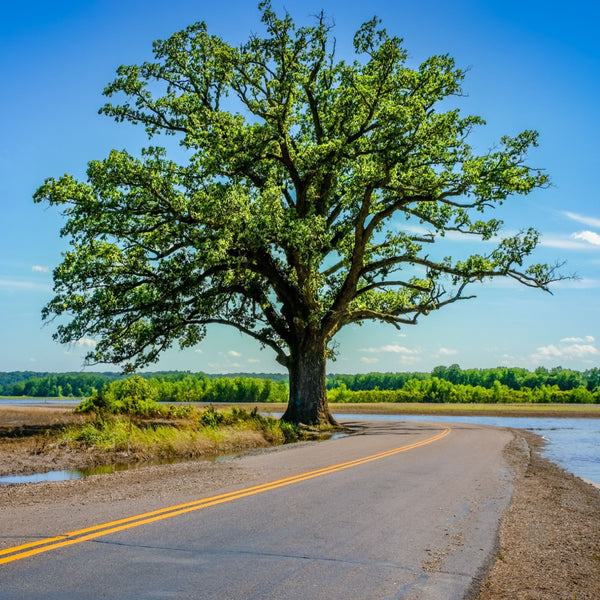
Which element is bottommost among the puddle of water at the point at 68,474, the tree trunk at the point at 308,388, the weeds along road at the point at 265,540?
the puddle of water at the point at 68,474

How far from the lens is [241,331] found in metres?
29.6

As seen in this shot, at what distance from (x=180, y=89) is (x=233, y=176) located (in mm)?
4596

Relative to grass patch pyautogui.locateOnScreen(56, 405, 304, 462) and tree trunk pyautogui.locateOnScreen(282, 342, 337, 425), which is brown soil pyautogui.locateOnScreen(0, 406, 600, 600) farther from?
tree trunk pyautogui.locateOnScreen(282, 342, 337, 425)

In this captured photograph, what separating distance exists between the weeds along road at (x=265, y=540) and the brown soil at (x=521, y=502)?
0.24 m

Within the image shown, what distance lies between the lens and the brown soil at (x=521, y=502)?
6.03 m

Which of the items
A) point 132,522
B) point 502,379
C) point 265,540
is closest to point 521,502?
point 265,540

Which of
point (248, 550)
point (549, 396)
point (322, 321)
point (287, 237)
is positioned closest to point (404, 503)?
point (248, 550)

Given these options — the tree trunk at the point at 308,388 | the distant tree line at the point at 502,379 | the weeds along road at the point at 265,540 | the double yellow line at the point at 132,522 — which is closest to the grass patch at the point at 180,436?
the tree trunk at the point at 308,388

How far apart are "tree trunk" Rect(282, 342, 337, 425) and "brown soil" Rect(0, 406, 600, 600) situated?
1043cm

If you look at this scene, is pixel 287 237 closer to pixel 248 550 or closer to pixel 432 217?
pixel 432 217

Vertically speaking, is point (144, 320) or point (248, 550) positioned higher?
point (144, 320)

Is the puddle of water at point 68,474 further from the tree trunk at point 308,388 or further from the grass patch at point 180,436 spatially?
the tree trunk at point 308,388

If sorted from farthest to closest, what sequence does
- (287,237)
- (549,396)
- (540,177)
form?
(549,396)
(540,177)
(287,237)

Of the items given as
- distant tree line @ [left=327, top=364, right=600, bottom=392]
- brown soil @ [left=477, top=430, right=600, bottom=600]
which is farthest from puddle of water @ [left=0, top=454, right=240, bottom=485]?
distant tree line @ [left=327, top=364, right=600, bottom=392]
